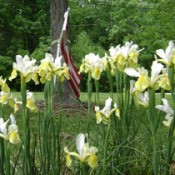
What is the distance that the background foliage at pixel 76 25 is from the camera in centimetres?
2953

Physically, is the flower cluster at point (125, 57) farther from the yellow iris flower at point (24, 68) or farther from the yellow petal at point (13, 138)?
the yellow petal at point (13, 138)

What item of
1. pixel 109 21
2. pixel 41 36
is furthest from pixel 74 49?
pixel 109 21

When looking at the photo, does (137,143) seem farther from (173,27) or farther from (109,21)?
(109,21)

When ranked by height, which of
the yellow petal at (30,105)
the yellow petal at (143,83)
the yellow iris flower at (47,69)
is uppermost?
the yellow iris flower at (47,69)

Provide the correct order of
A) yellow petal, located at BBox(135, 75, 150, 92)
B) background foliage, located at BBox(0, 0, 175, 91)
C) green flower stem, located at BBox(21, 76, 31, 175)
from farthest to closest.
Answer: background foliage, located at BBox(0, 0, 175, 91), green flower stem, located at BBox(21, 76, 31, 175), yellow petal, located at BBox(135, 75, 150, 92)

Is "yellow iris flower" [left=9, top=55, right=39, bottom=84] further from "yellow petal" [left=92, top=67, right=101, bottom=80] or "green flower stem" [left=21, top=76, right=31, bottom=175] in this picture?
"yellow petal" [left=92, top=67, right=101, bottom=80]

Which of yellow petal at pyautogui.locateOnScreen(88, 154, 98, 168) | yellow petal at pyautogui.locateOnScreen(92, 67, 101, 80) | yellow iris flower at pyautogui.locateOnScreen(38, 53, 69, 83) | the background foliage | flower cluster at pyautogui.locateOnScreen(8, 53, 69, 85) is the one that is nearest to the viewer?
yellow petal at pyautogui.locateOnScreen(88, 154, 98, 168)

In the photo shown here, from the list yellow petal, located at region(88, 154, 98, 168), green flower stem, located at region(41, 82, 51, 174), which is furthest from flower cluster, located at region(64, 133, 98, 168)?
green flower stem, located at region(41, 82, 51, 174)

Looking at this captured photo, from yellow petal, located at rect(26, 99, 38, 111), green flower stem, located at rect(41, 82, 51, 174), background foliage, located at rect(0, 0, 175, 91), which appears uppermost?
background foliage, located at rect(0, 0, 175, 91)

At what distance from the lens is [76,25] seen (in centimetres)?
3547

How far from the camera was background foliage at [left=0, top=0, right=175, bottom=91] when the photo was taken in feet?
96.9

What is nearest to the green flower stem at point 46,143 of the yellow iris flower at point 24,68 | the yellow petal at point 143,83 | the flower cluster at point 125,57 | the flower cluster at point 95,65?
the yellow iris flower at point 24,68

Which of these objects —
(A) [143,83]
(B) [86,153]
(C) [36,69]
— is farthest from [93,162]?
(C) [36,69]

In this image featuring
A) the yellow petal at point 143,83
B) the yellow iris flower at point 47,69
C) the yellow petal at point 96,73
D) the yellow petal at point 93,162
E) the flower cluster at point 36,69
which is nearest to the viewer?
the yellow petal at point 93,162
